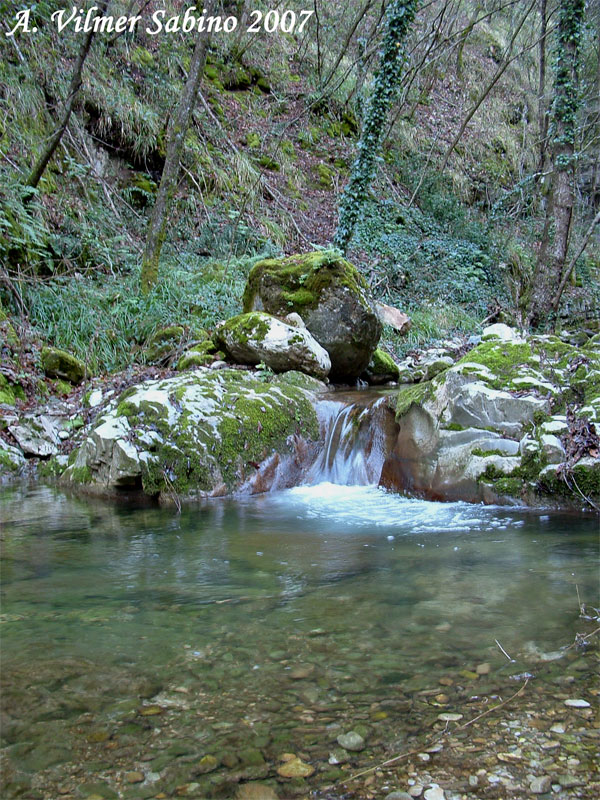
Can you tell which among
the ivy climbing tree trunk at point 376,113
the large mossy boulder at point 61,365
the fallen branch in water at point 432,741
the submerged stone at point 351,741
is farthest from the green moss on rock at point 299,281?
the submerged stone at point 351,741

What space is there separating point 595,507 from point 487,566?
1822 millimetres

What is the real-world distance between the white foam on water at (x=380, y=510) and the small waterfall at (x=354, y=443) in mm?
158

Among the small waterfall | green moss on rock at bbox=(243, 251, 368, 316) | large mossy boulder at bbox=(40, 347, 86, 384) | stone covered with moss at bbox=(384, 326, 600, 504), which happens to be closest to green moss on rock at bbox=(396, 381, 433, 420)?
stone covered with moss at bbox=(384, 326, 600, 504)

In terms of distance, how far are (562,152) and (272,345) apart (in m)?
8.07

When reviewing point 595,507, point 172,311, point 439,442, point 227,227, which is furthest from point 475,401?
point 227,227

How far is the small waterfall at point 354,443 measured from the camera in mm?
6443

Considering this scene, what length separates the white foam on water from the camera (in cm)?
471

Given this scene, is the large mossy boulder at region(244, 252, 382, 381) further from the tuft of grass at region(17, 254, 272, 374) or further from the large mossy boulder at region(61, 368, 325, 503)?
the large mossy boulder at region(61, 368, 325, 503)

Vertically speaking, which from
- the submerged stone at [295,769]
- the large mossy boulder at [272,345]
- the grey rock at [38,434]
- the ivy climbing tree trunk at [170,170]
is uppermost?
the ivy climbing tree trunk at [170,170]

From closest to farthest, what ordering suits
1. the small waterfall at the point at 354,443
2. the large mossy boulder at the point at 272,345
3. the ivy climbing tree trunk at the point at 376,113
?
the small waterfall at the point at 354,443 < the large mossy boulder at the point at 272,345 < the ivy climbing tree trunk at the point at 376,113

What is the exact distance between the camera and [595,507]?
16.1 feet

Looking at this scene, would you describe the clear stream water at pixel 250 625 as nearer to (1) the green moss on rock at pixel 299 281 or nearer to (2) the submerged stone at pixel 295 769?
(2) the submerged stone at pixel 295 769

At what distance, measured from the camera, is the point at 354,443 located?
22.0 ft

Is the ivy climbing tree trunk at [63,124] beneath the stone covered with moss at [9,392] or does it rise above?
above
